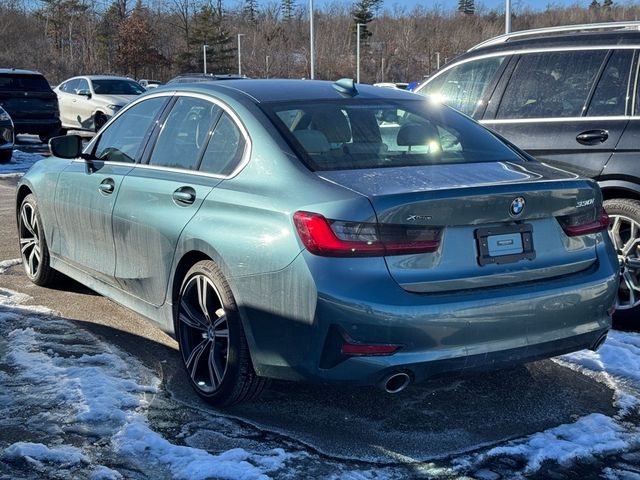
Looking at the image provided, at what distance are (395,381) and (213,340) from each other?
1012 mm

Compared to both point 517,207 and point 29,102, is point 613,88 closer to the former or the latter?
point 517,207


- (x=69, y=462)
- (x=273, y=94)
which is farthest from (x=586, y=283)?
(x=69, y=462)

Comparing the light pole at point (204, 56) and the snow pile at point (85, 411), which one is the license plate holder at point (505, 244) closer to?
the snow pile at point (85, 411)

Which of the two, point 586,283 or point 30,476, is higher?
point 586,283

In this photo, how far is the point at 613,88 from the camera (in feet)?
17.8

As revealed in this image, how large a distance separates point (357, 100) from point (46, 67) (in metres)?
59.5

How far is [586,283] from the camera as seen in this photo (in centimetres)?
369

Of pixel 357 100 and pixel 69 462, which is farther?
pixel 357 100

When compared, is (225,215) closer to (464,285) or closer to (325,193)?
(325,193)

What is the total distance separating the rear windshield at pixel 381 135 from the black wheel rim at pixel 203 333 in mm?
835

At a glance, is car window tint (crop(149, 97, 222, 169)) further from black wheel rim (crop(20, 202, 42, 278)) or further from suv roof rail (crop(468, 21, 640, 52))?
suv roof rail (crop(468, 21, 640, 52))

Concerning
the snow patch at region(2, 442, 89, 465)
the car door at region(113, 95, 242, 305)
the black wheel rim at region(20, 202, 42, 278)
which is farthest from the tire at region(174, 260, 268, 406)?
the black wheel rim at region(20, 202, 42, 278)

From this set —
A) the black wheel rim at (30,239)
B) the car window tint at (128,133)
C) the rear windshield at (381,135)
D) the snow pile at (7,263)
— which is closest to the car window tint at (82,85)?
the snow pile at (7,263)

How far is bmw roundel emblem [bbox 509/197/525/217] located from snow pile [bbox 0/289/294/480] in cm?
141
